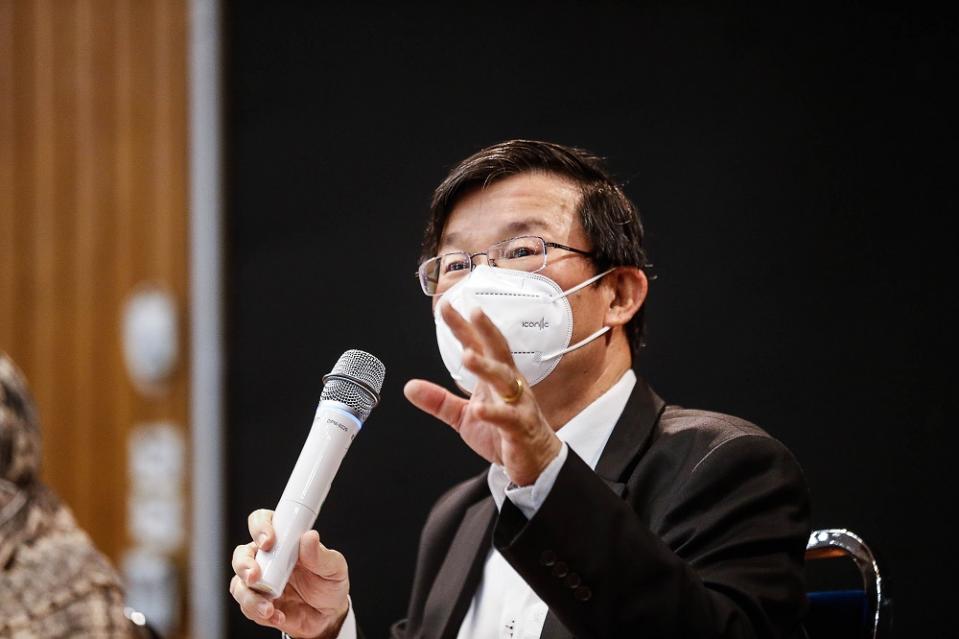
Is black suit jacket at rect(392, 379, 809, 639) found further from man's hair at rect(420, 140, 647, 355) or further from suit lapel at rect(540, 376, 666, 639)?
man's hair at rect(420, 140, 647, 355)

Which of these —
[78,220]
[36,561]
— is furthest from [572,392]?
[78,220]

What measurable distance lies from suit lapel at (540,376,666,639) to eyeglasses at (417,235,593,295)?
0.29 metres

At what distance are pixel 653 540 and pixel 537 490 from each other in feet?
0.53

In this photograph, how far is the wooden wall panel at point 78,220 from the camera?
4070 mm

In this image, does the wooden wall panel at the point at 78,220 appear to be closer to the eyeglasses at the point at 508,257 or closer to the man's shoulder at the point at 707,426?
the eyeglasses at the point at 508,257

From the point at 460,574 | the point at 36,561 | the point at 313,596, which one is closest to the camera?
the point at 313,596

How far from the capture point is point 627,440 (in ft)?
5.75

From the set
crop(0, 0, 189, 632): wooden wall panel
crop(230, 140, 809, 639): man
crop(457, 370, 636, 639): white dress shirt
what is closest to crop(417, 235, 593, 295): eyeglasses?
crop(230, 140, 809, 639): man

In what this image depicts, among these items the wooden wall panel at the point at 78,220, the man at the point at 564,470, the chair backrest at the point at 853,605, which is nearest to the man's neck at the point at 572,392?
the man at the point at 564,470

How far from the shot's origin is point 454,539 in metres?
2.03

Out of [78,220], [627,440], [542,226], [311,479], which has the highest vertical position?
[542,226]

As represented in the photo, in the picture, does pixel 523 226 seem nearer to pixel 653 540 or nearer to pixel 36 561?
pixel 653 540

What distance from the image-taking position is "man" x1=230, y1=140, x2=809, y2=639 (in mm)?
1252

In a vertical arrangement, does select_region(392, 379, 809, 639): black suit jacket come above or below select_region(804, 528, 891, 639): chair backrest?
above
